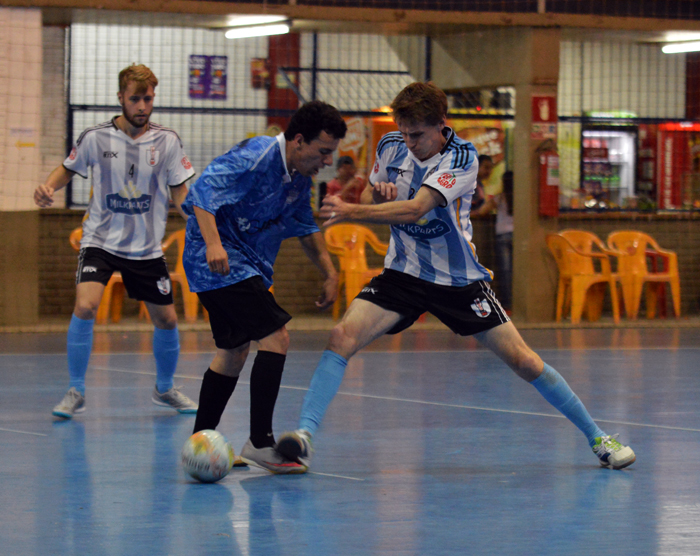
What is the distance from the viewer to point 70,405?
6.64 metres

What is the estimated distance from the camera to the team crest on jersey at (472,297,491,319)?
5.28 meters

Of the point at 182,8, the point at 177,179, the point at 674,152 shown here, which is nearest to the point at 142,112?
the point at 177,179

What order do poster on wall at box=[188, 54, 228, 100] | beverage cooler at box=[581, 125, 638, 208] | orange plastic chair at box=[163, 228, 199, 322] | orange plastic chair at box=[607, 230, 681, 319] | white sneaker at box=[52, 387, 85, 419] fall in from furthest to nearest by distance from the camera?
beverage cooler at box=[581, 125, 638, 208] → poster on wall at box=[188, 54, 228, 100] → orange plastic chair at box=[607, 230, 681, 319] → orange plastic chair at box=[163, 228, 199, 322] → white sneaker at box=[52, 387, 85, 419]

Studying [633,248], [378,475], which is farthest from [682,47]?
[378,475]

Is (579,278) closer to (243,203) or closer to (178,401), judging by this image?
(178,401)

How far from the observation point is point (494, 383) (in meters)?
8.28

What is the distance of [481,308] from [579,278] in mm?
8432

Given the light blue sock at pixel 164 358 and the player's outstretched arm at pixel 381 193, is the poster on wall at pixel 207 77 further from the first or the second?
the player's outstretched arm at pixel 381 193

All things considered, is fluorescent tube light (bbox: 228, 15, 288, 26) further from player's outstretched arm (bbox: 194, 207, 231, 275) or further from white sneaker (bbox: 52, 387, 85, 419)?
player's outstretched arm (bbox: 194, 207, 231, 275)

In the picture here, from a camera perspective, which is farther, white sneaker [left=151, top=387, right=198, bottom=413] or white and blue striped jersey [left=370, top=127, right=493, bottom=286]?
white sneaker [left=151, top=387, right=198, bottom=413]

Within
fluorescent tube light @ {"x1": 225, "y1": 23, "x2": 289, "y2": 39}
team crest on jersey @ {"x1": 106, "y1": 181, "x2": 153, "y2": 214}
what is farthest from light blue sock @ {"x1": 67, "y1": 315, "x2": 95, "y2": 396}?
fluorescent tube light @ {"x1": 225, "y1": 23, "x2": 289, "y2": 39}

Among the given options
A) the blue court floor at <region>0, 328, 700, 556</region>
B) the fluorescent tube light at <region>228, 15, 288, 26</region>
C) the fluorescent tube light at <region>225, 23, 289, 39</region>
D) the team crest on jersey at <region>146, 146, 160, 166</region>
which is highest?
the fluorescent tube light at <region>228, 15, 288, 26</region>

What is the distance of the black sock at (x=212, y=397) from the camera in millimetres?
5184

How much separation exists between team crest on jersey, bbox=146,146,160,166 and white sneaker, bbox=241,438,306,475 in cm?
249
